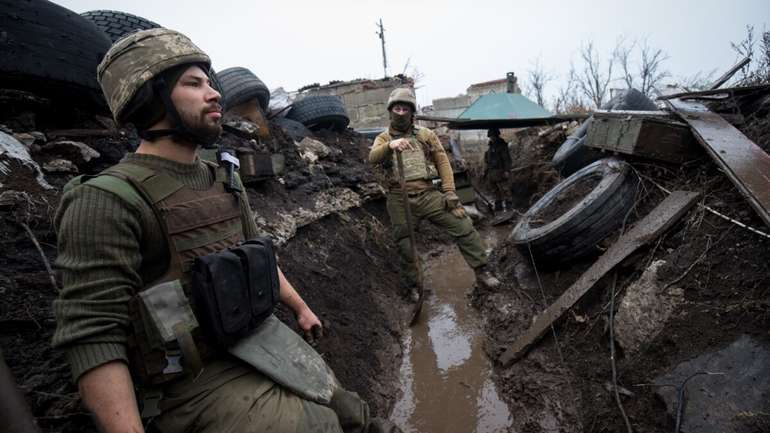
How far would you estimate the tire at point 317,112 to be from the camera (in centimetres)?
671

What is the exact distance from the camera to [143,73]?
51.2 inches

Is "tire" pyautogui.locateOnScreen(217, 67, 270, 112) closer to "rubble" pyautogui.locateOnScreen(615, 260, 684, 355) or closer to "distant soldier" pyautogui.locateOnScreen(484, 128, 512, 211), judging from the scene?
"rubble" pyautogui.locateOnScreen(615, 260, 684, 355)

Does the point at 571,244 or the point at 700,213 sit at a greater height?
the point at 700,213

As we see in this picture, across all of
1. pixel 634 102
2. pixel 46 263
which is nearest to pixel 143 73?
pixel 46 263

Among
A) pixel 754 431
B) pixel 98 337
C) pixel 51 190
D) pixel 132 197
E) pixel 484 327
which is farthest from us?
pixel 484 327

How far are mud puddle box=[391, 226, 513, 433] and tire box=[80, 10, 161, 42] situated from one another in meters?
3.91

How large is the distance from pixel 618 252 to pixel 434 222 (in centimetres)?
203

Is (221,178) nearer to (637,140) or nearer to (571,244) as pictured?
(571,244)

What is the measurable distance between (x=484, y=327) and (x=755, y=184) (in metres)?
2.30

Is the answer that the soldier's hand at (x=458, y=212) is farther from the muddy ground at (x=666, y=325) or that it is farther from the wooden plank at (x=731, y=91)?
the wooden plank at (x=731, y=91)

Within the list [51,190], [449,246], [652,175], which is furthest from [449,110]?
[51,190]

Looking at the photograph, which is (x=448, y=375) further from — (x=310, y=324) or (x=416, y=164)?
(x=416, y=164)

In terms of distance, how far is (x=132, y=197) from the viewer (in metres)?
1.17

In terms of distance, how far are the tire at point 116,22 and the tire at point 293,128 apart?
2.39 metres
